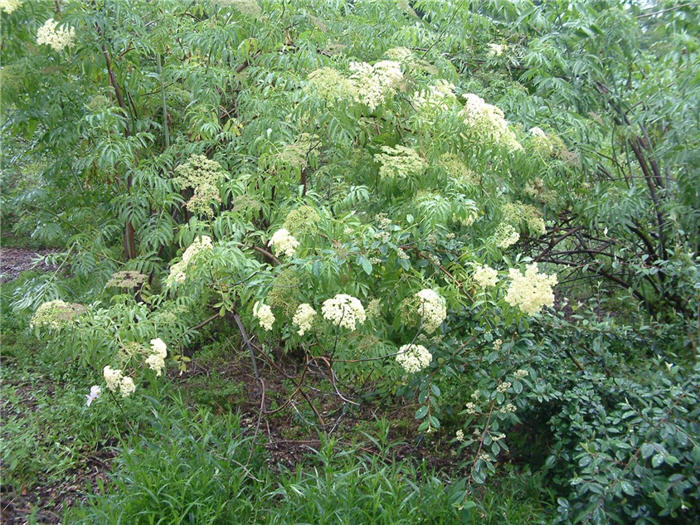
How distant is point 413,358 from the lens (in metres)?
2.31

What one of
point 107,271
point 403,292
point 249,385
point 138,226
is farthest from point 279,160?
point 249,385

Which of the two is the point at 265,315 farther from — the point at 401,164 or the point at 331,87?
the point at 331,87

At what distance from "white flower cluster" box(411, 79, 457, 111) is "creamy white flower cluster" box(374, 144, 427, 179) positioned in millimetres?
303

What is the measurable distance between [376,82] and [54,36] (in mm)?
1801

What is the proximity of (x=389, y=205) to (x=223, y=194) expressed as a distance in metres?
0.99

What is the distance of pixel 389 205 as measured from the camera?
301 cm

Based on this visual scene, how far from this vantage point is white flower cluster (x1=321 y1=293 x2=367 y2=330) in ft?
7.10

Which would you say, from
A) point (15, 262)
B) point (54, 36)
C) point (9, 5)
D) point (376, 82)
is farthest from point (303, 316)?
point (15, 262)

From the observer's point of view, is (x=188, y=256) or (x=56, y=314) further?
(x=56, y=314)

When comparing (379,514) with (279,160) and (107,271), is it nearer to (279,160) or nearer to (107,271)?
(279,160)

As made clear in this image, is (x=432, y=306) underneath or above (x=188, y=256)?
underneath

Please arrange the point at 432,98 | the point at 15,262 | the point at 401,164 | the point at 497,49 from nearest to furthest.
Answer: the point at 401,164, the point at 432,98, the point at 497,49, the point at 15,262

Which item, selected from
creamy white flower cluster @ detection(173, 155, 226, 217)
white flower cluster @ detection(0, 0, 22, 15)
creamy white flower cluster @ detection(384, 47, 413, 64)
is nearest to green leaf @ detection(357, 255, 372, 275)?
creamy white flower cluster @ detection(173, 155, 226, 217)

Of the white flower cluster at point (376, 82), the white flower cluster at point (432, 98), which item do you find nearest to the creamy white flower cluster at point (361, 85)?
the white flower cluster at point (376, 82)
